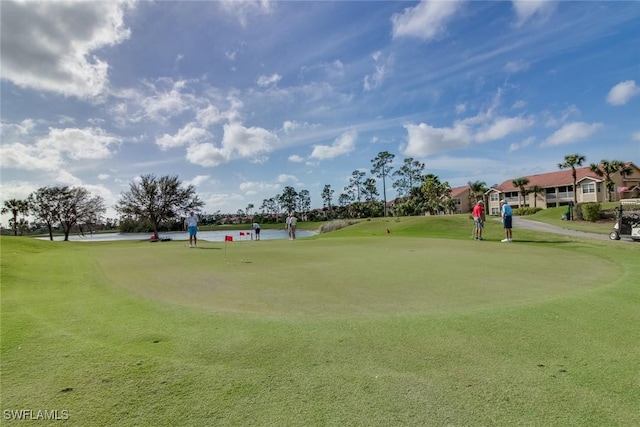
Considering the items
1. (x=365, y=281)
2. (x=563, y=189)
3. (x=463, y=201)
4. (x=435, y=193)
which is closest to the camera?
(x=365, y=281)

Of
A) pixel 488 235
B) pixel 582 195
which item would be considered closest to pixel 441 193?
pixel 582 195

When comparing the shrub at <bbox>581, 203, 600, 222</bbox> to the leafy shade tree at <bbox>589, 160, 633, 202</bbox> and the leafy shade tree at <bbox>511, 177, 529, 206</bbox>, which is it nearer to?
the leafy shade tree at <bbox>589, 160, 633, 202</bbox>

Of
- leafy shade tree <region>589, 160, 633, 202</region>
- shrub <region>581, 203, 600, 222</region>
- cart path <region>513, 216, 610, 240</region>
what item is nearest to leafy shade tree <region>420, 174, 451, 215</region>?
leafy shade tree <region>589, 160, 633, 202</region>

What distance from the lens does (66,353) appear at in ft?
13.9

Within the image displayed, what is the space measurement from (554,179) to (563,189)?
322cm

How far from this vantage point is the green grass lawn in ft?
10.3

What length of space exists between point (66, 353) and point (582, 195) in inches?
3099

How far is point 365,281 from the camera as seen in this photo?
855cm

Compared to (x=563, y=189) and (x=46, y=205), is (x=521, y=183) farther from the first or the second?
(x=46, y=205)

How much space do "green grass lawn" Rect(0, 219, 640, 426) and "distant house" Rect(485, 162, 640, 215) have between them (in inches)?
2397

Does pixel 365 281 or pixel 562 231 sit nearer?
pixel 365 281

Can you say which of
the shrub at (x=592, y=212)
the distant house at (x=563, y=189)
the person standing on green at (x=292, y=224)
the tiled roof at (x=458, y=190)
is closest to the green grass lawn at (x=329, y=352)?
the person standing on green at (x=292, y=224)

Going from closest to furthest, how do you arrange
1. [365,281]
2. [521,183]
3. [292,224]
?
[365,281]
[292,224]
[521,183]

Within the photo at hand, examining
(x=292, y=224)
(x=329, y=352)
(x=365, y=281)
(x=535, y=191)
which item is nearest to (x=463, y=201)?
(x=535, y=191)
